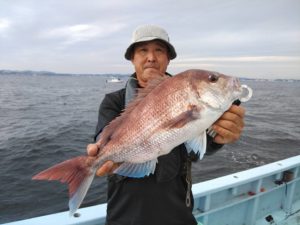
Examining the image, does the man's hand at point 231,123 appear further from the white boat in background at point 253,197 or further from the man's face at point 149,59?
the white boat in background at point 253,197

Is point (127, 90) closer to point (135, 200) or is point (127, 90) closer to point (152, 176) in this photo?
point (152, 176)

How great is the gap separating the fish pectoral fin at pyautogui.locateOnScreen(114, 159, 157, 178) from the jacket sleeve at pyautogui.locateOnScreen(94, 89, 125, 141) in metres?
0.60

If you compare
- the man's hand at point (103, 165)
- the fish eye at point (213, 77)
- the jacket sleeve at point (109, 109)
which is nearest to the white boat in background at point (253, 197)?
the jacket sleeve at point (109, 109)

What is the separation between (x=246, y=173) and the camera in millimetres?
5266

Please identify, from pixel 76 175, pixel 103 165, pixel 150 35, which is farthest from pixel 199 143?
pixel 150 35

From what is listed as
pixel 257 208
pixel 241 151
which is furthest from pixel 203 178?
pixel 257 208

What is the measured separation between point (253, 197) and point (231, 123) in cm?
356

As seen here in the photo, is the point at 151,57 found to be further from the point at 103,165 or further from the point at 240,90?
the point at 103,165

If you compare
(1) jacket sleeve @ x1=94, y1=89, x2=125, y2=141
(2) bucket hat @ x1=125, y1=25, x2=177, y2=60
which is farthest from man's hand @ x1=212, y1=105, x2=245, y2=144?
(2) bucket hat @ x1=125, y1=25, x2=177, y2=60

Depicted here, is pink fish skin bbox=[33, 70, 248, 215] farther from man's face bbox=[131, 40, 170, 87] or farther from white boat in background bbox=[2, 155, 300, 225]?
white boat in background bbox=[2, 155, 300, 225]

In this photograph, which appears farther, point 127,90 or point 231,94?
point 127,90

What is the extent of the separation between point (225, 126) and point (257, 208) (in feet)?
12.7

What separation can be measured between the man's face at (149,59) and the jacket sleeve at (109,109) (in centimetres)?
33

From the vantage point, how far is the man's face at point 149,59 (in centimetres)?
327
